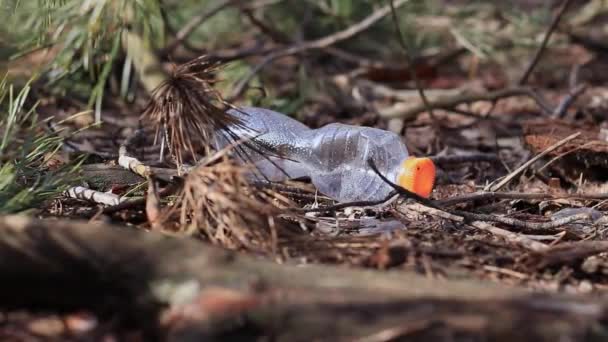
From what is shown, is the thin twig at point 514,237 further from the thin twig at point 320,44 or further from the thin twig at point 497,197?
the thin twig at point 320,44

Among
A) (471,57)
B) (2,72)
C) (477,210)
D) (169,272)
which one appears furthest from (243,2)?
(169,272)

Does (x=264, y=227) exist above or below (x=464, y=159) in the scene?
above

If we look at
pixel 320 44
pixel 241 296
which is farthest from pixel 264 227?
pixel 320 44

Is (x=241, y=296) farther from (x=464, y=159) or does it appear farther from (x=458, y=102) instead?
(x=458, y=102)

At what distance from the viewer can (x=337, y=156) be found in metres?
2.34

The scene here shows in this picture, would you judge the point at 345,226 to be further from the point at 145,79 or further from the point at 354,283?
the point at 145,79

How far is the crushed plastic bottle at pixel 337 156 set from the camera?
2.18 m

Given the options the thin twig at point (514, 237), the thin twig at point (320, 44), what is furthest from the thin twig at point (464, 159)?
the thin twig at point (320, 44)

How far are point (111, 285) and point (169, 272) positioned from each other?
9 centimetres

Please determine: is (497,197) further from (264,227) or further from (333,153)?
(264,227)

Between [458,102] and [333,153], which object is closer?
[333,153]

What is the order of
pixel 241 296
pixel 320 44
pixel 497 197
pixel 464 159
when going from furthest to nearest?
pixel 320 44
pixel 464 159
pixel 497 197
pixel 241 296

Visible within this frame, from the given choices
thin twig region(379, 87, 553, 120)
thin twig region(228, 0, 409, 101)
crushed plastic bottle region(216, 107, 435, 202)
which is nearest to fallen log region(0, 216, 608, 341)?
crushed plastic bottle region(216, 107, 435, 202)

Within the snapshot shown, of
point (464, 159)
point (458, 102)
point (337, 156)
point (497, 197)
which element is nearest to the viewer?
point (497, 197)
